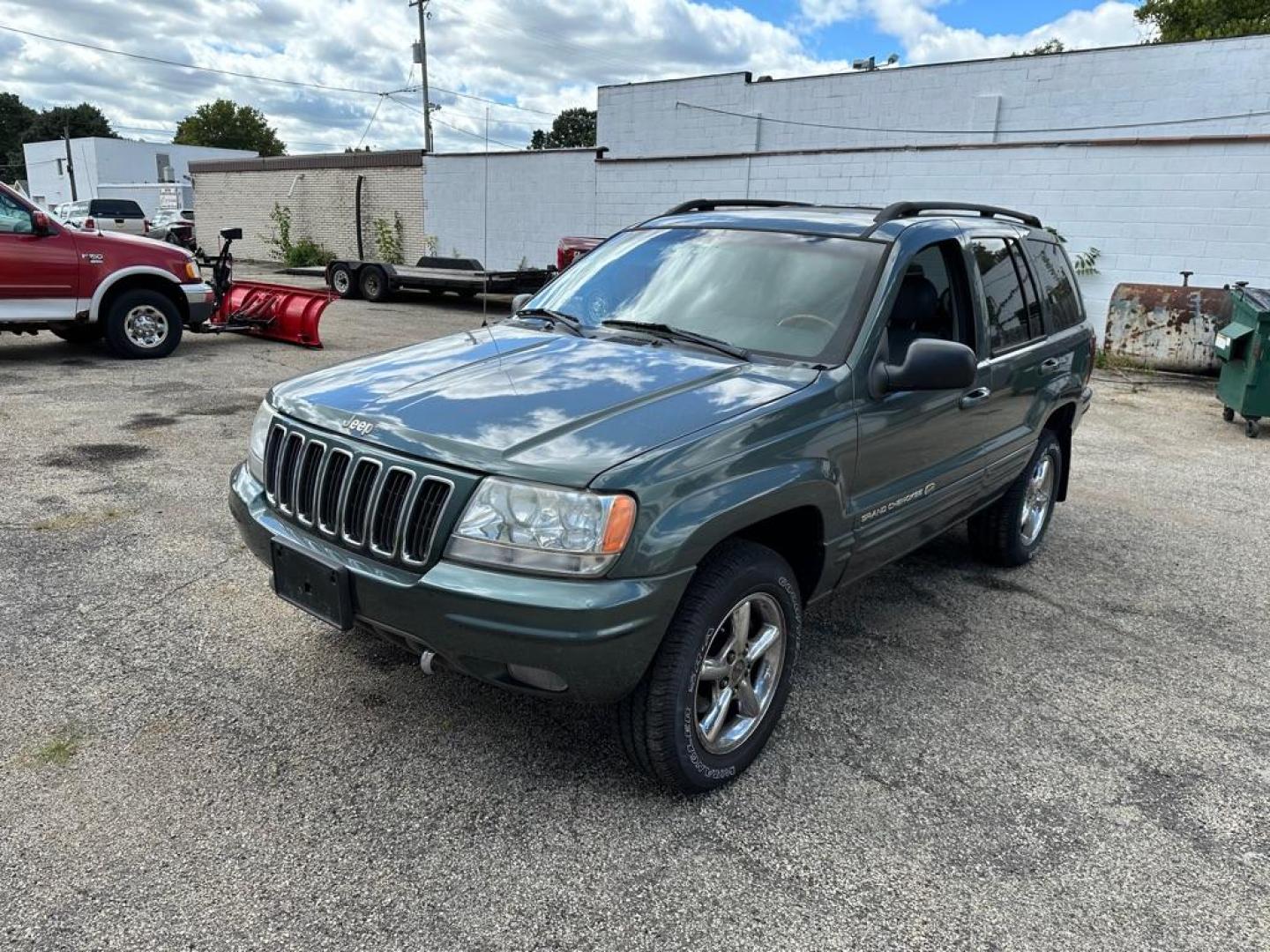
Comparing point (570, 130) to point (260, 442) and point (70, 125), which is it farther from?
point (260, 442)

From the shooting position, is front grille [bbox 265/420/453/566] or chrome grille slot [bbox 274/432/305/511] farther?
chrome grille slot [bbox 274/432/305/511]

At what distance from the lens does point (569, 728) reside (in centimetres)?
319

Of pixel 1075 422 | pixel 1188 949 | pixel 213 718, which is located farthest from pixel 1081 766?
pixel 213 718

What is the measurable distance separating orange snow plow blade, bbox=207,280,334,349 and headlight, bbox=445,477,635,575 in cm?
972

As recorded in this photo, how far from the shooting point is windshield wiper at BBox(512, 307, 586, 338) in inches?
146

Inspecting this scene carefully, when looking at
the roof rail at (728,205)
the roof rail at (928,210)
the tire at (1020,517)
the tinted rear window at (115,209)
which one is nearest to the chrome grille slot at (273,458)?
the roof rail at (728,205)

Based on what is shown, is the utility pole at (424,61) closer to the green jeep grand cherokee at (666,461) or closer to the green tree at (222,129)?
the green jeep grand cherokee at (666,461)

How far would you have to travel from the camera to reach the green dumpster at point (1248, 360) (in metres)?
8.02

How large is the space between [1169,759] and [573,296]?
9.56 feet

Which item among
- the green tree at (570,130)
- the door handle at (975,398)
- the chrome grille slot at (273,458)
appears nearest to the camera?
the chrome grille slot at (273,458)

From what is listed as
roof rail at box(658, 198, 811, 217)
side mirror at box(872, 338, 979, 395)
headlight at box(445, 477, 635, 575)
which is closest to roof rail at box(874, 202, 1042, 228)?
roof rail at box(658, 198, 811, 217)

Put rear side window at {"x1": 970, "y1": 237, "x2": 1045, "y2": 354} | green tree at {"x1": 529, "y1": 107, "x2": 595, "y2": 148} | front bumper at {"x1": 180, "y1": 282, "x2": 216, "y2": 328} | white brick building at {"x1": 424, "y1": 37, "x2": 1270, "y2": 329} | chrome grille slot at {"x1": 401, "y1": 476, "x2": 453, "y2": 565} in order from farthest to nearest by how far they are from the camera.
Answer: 1. green tree at {"x1": 529, "y1": 107, "x2": 595, "y2": 148}
2. white brick building at {"x1": 424, "y1": 37, "x2": 1270, "y2": 329}
3. front bumper at {"x1": 180, "y1": 282, "x2": 216, "y2": 328}
4. rear side window at {"x1": 970, "y1": 237, "x2": 1045, "y2": 354}
5. chrome grille slot at {"x1": 401, "y1": 476, "x2": 453, "y2": 565}

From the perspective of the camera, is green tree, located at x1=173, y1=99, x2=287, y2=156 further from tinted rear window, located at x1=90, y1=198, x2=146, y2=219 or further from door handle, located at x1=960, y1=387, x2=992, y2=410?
door handle, located at x1=960, y1=387, x2=992, y2=410

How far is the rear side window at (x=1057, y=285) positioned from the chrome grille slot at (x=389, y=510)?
11.7 feet
